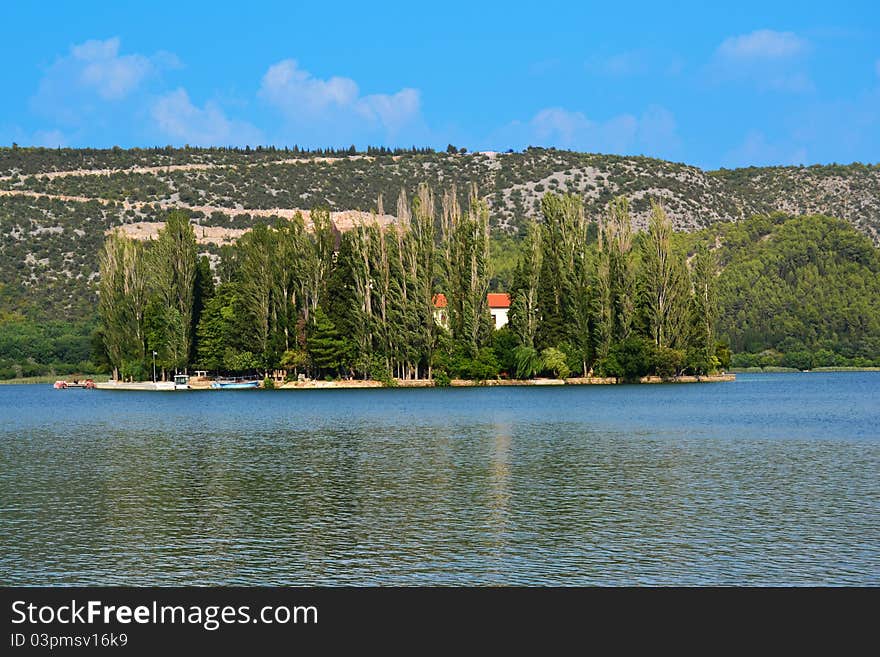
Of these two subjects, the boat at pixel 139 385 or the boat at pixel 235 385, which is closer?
the boat at pixel 235 385

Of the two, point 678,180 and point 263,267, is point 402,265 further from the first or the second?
point 678,180

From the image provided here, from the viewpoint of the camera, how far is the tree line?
77.7 m

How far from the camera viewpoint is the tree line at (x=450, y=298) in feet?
255

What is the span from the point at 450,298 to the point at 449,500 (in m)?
54.8

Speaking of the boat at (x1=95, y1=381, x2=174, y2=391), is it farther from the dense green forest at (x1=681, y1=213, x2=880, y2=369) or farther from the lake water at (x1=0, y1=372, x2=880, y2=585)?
the dense green forest at (x1=681, y1=213, x2=880, y2=369)

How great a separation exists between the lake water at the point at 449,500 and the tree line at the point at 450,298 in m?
29.4

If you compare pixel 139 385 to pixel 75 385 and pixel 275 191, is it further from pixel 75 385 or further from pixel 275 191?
pixel 275 191

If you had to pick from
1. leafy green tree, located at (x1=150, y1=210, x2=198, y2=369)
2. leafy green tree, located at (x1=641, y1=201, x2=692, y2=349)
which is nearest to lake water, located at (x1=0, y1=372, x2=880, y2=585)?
leafy green tree, located at (x1=641, y1=201, x2=692, y2=349)

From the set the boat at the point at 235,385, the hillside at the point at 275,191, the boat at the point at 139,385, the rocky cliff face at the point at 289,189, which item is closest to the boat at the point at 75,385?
the boat at the point at 139,385

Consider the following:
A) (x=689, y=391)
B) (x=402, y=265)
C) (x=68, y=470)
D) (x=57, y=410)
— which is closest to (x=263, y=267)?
(x=402, y=265)

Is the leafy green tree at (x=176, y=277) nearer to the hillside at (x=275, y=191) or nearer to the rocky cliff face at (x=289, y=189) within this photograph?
the hillside at (x=275, y=191)

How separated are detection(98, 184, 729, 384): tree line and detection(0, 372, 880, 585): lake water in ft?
96.4
